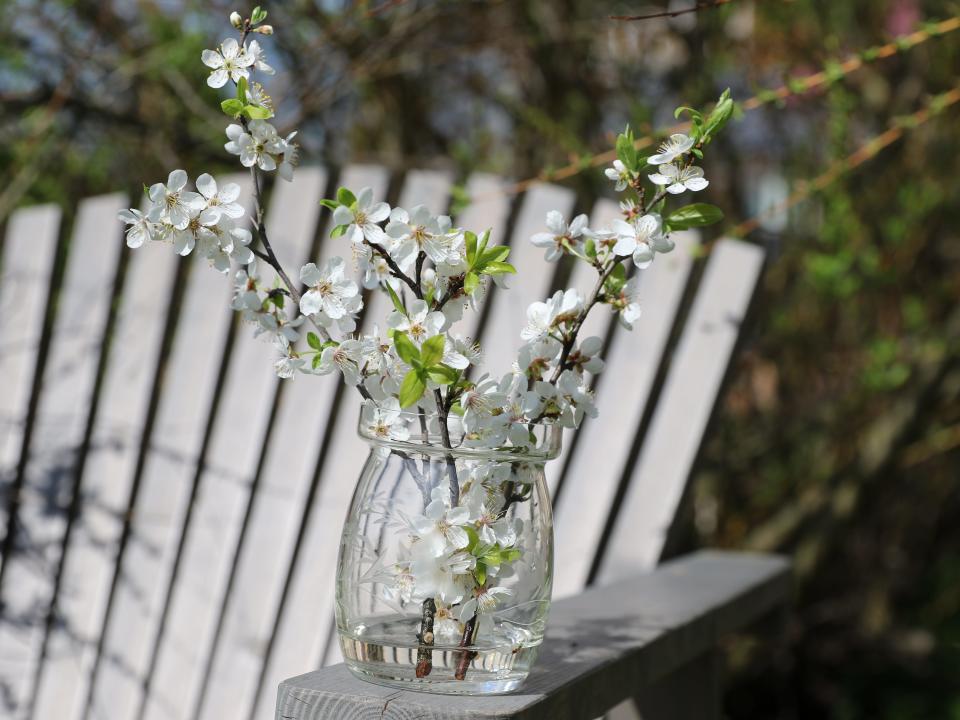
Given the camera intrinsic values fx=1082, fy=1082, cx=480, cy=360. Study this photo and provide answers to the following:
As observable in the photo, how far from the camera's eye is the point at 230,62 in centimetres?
74

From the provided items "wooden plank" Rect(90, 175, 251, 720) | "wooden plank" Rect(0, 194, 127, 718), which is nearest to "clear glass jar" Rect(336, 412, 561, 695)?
"wooden plank" Rect(90, 175, 251, 720)

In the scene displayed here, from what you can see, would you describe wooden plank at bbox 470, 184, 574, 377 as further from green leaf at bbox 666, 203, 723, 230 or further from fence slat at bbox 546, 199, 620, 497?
green leaf at bbox 666, 203, 723, 230

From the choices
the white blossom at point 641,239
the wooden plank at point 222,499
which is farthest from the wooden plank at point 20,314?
the white blossom at point 641,239

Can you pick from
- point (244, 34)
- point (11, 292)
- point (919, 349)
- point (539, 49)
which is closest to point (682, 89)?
point (539, 49)

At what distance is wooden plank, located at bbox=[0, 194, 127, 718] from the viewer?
155cm

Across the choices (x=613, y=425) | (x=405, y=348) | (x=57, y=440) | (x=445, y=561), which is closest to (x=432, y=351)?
(x=405, y=348)

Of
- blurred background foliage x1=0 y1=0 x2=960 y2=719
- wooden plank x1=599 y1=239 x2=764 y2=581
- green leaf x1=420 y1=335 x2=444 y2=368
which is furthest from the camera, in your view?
blurred background foliage x1=0 y1=0 x2=960 y2=719

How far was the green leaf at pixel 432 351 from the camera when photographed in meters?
0.67

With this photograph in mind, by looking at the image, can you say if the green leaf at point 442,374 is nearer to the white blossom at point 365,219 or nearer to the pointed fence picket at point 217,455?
the white blossom at point 365,219

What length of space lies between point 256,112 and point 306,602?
87 cm

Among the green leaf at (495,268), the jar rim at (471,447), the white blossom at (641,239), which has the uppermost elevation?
the white blossom at (641,239)

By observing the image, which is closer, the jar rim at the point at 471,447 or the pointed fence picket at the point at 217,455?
the jar rim at the point at 471,447

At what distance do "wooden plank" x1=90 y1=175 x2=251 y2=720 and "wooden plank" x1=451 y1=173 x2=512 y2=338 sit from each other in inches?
13.8

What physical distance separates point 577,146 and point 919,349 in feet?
2.90
